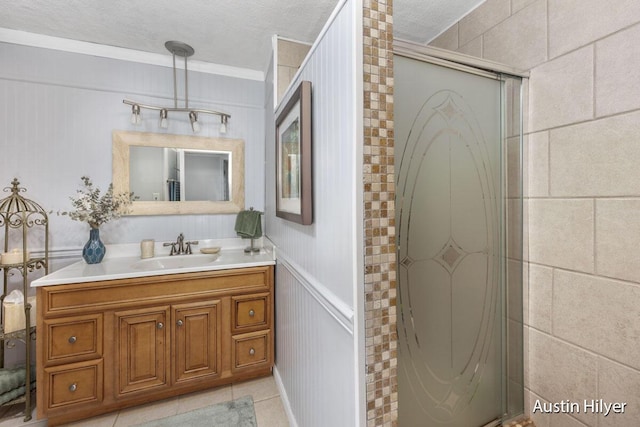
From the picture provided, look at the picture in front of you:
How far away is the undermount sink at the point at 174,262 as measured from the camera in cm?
206

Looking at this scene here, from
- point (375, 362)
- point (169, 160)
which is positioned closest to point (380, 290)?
point (375, 362)


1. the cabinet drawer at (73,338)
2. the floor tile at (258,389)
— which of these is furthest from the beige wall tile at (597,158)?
the cabinet drawer at (73,338)

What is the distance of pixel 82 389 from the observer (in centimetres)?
167

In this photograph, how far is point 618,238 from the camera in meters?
1.11

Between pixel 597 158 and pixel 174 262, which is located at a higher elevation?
pixel 597 158

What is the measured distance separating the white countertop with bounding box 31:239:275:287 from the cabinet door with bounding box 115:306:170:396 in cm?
25

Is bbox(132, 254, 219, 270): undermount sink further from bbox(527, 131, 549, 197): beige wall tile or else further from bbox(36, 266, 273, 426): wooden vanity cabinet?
bbox(527, 131, 549, 197): beige wall tile

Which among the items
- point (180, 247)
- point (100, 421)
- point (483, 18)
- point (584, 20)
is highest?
point (483, 18)

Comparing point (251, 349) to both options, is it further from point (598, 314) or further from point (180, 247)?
point (598, 314)

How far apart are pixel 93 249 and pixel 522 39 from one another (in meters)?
2.88

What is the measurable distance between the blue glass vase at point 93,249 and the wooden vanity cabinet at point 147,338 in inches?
15.5

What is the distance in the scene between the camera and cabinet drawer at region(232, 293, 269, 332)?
78.2 inches

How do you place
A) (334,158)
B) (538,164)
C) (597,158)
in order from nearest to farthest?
(334,158)
(597,158)
(538,164)

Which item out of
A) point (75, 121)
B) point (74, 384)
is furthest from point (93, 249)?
point (75, 121)
